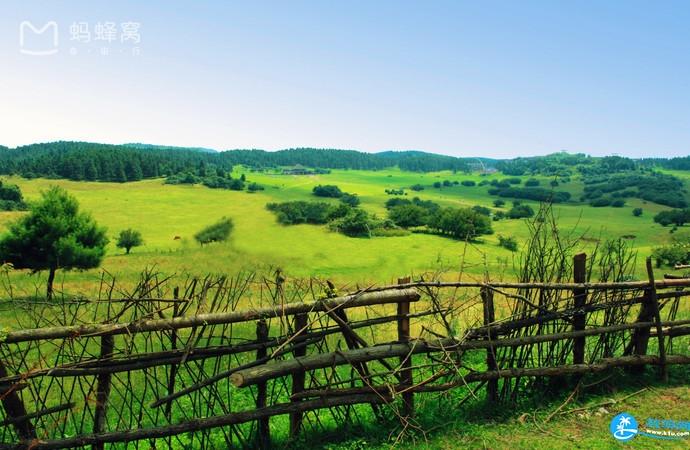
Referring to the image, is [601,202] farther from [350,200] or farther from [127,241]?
[127,241]

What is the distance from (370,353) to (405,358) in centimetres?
35

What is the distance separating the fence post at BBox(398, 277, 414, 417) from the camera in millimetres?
4582

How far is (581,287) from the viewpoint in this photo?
17.3 feet

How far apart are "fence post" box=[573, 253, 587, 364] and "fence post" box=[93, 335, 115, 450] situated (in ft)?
15.7

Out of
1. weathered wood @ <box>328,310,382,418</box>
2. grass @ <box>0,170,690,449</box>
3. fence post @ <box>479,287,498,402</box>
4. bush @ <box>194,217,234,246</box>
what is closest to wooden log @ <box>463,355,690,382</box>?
fence post @ <box>479,287,498,402</box>

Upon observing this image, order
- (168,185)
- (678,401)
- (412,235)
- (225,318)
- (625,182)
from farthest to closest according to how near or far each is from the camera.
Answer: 1. (625,182)
2. (168,185)
3. (412,235)
4. (678,401)
5. (225,318)

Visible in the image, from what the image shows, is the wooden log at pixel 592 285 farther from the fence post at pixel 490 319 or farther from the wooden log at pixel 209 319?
the wooden log at pixel 209 319

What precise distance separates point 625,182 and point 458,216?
352 ft

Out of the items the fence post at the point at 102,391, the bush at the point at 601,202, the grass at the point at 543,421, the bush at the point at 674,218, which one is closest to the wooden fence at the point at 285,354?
the fence post at the point at 102,391

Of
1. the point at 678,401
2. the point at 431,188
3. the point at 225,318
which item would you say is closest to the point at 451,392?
the point at 678,401

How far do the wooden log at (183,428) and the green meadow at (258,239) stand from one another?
1465cm

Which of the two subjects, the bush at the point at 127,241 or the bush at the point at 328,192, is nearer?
the bush at the point at 127,241

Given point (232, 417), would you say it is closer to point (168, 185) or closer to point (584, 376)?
point (584, 376)

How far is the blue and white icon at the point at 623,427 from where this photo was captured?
4566 mm
